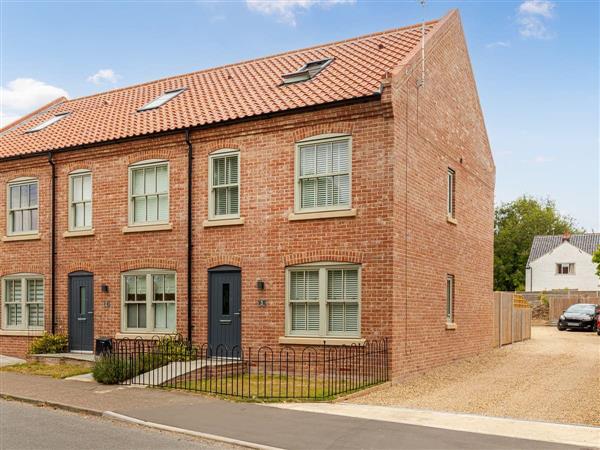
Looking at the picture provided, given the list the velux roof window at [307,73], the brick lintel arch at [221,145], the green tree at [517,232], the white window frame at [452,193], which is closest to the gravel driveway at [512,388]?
the white window frame at [452,193]

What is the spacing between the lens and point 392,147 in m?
15.4

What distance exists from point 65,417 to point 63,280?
9.48 metres

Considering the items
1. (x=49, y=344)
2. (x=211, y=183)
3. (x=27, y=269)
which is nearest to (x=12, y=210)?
(x=27, y=269)

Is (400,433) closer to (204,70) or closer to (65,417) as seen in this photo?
(65,417)

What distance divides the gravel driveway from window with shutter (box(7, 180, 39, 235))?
12572 mm

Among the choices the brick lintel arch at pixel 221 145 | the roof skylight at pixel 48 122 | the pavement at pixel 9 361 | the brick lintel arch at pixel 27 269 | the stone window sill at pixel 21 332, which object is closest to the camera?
the brick lintel arch at pixel 221 145

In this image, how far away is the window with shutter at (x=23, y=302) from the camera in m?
21.1

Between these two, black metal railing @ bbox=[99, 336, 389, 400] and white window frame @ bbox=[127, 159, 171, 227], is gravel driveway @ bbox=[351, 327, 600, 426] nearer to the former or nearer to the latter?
black metal railing @ bbox=[99, 336, 389, 400]

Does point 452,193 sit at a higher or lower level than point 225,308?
higher

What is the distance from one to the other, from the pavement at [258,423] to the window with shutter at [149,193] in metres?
6.11

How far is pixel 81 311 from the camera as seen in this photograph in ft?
66.2

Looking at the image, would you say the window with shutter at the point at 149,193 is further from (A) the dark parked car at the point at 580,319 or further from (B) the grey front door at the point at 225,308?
(A) the dark parked car at the point at 580,319

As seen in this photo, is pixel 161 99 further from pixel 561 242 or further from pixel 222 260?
pixel 561 242

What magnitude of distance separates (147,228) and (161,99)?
5146 mm
